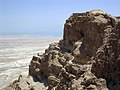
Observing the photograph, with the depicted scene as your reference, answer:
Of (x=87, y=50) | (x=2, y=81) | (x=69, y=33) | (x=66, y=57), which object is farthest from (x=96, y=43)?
(x=2, y=81)

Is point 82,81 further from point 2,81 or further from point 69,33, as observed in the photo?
point 2,81

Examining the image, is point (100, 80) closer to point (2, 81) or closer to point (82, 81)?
point (82, 81)

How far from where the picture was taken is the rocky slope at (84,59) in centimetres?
1909

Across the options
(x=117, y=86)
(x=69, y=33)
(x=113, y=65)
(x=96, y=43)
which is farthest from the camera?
(x=69, y=33)

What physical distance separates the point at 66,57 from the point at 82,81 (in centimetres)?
1092

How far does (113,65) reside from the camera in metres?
→ 19.0

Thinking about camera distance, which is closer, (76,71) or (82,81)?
(82,81)

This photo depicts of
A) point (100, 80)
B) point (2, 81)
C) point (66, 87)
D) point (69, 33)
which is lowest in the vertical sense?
point (2, 81)

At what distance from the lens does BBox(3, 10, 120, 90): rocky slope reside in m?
19.1

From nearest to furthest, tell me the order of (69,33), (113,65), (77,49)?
1. (113,65)
2. (77,49)
3. (69,33)

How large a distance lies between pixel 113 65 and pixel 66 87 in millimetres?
5294

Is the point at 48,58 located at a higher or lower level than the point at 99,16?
lower

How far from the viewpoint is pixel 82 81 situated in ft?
65.0

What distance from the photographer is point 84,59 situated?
28.0m
